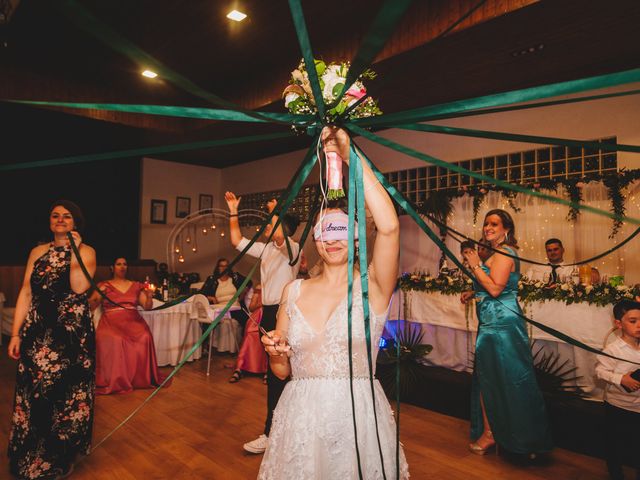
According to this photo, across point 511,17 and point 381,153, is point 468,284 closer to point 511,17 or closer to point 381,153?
point 511,17

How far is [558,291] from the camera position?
14.7ft

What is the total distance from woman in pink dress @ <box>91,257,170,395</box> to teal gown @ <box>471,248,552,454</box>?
3.74m

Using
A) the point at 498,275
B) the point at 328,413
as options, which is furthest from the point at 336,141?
the point at 498,275

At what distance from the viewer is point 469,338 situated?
4.96m

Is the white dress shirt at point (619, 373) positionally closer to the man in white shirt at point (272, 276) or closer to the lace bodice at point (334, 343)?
the lace bodice at point (334, 343)

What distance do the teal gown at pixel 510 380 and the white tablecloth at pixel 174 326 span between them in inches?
153

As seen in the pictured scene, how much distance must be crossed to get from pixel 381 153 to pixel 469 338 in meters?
4.31

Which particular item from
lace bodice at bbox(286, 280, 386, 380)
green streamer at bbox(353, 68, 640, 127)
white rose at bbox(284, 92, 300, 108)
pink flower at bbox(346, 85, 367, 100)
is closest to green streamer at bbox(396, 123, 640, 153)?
green streamer at bbox(353, 68, 640, 127)

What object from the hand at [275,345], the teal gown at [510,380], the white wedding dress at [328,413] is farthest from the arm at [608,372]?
the hand at [275,345]

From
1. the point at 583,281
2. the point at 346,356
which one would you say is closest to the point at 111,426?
the point at 346,356

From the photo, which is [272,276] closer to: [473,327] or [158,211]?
[473,327]

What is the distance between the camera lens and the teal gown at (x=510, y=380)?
3.13 meters

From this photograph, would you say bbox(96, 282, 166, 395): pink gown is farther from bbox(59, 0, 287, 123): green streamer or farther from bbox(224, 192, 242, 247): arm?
bbox(59, 0, 287, 123): green streamer

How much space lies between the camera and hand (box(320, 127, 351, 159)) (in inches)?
52.4
